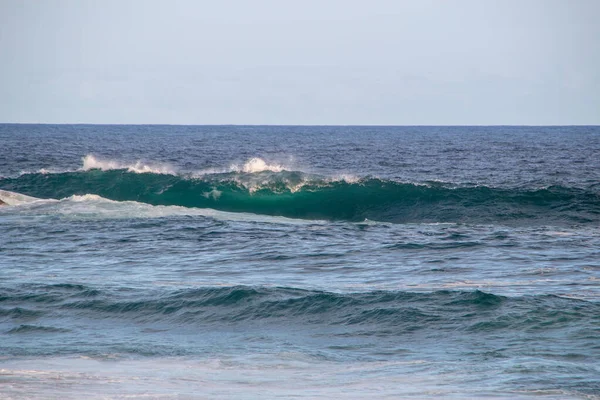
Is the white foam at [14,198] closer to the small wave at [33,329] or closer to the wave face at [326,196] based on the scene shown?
the wave face at [326,196]

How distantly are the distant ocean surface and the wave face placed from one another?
0.47 ft

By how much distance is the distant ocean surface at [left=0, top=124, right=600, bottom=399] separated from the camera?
319 inches

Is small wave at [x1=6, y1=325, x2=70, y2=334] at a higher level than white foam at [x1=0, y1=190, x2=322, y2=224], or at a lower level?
lower

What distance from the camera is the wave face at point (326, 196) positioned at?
77.3 ft

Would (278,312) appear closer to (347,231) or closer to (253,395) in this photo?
(253,395)

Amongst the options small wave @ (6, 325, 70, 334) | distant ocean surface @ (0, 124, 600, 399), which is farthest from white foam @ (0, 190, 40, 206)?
small wave @ (6, 325, 70, 334)

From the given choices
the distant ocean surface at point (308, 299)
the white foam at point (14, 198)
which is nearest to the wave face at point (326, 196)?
the distant ocean surface at point (308, 299)

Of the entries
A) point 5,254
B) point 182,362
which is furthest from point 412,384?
point 5,254

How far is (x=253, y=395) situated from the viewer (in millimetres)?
7500

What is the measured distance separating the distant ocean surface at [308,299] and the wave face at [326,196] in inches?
5.6

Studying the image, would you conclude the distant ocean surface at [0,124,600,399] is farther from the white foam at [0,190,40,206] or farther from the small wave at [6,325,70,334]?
the white foam at [0,190,40,206]

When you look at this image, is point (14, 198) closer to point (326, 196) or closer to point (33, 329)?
point (326, 196)

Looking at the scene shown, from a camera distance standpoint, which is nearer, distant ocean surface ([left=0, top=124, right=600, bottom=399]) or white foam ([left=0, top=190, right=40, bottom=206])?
Answer: distant ocean surface ([left=0, top=124, right=600, bottom=399])

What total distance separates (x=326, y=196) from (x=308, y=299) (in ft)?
51.3
